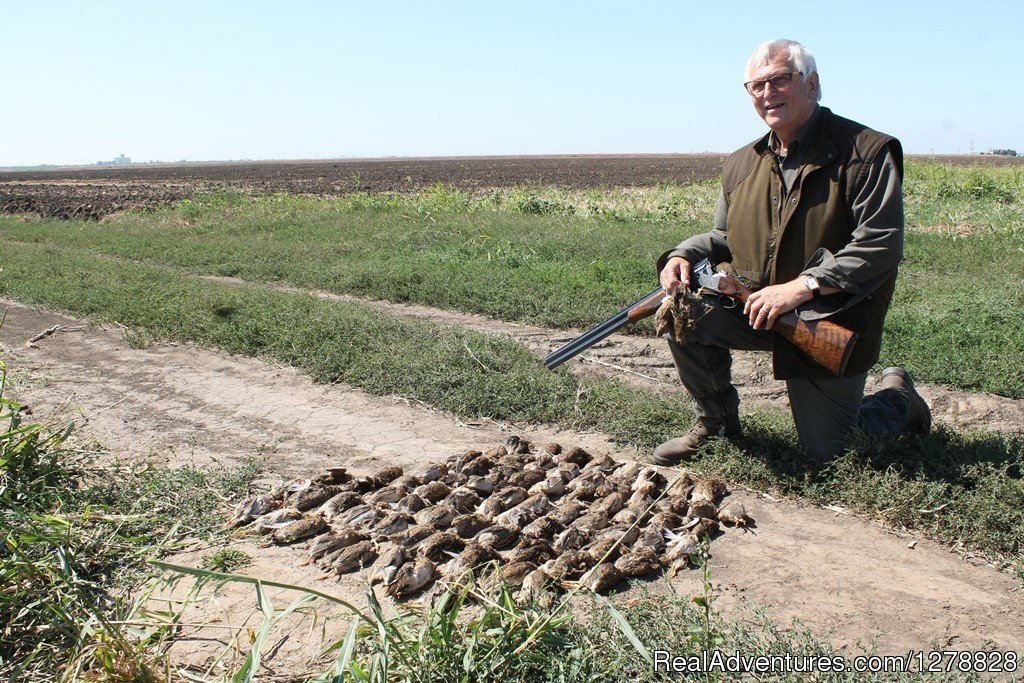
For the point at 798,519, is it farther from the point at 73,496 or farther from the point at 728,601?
the point at 73,496

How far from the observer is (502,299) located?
9.16m

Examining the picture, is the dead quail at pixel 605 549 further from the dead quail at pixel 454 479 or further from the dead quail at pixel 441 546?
the dead quail at pixel 454 479

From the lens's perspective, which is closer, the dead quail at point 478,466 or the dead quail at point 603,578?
the dead quail at point 603,578

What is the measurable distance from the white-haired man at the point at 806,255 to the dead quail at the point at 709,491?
48 centimetres

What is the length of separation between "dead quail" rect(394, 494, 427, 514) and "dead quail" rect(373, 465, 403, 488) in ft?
0.96

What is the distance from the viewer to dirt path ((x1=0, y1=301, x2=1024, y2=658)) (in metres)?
3.47

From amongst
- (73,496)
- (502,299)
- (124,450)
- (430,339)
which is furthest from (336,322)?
(73,496)

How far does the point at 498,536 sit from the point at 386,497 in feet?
2.57

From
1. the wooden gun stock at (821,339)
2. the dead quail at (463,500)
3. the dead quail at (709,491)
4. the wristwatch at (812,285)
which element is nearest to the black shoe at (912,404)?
the wooden gun stock at (821,339)

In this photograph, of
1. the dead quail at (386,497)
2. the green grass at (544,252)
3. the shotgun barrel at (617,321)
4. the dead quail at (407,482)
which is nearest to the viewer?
the dead quail at (386,497)

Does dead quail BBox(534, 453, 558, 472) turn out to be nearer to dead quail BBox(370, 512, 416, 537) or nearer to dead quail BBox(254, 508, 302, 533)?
dead quail BBox(370, 512, 416, 537)

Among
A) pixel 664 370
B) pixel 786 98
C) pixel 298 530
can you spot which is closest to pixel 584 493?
pixel 298 530

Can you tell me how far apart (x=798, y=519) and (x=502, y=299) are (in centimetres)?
522

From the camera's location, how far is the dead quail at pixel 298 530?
4.17 meters
